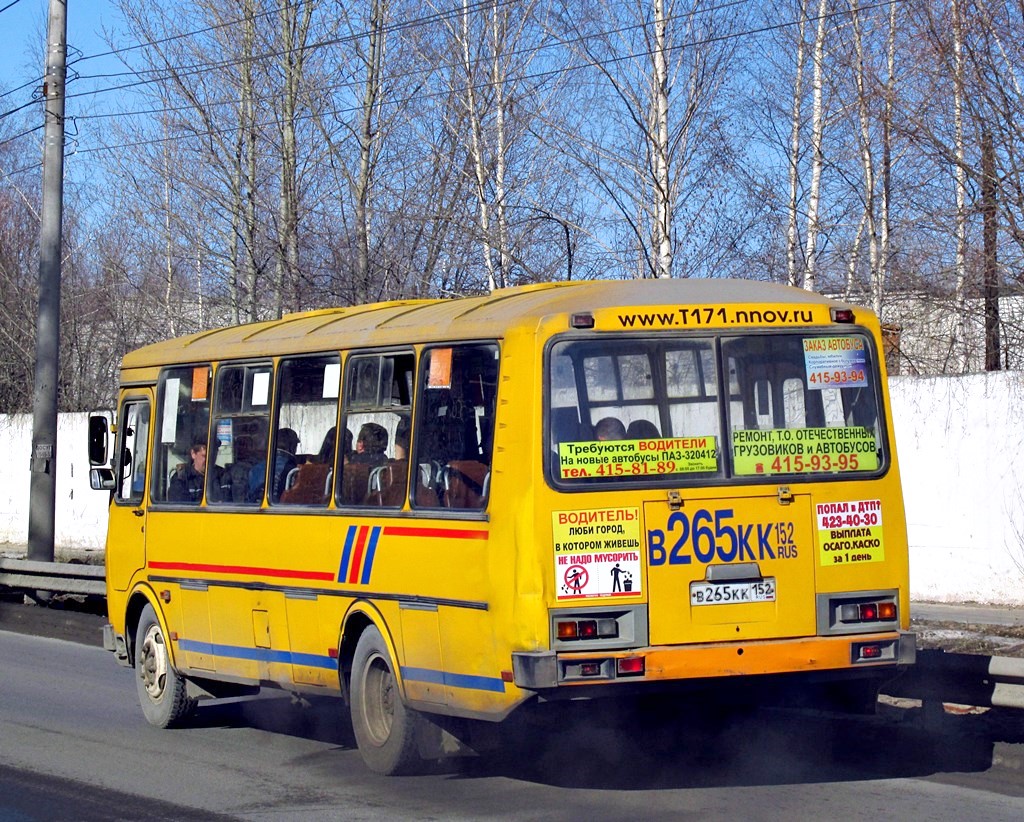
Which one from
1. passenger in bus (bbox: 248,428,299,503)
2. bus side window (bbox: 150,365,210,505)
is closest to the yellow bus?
passenger in bus (bbox: 248,428,299,503)

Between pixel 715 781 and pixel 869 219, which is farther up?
pixel 869 219

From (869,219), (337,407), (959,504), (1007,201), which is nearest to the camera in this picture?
(337,407)

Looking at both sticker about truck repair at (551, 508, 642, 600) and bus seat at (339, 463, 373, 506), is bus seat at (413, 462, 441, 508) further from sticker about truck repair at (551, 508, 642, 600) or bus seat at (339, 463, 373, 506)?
sticker about truck repair at (551, 508, 642, 600)

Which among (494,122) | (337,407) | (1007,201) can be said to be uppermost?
Answer: (494,122)

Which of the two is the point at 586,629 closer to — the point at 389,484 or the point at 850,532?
the point at 850,532

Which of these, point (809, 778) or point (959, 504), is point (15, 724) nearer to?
point (809, 778)

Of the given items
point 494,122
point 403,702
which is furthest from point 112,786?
point 494,122

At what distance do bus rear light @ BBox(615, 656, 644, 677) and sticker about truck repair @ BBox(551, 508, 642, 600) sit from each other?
0.31 meters

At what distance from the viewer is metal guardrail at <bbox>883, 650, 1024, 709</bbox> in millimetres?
8172

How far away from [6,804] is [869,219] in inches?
591

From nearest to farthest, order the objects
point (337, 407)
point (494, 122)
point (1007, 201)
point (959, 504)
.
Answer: point (337, 407) < point (1007, 201) < point (959, 504) < point (494, 122)

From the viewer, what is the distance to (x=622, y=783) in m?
8.13

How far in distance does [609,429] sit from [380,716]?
2335 mm

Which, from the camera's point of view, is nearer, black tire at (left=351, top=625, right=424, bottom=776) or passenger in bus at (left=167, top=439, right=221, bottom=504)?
black tire at (left=351, top=625, right=424, bottom=776)
